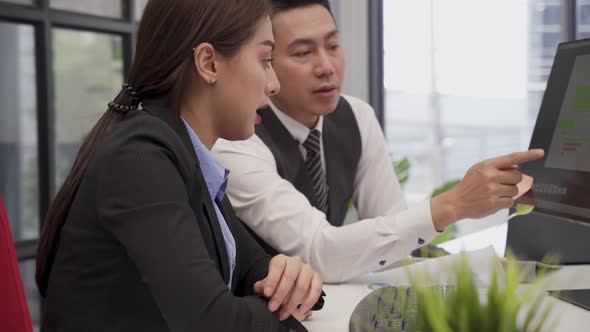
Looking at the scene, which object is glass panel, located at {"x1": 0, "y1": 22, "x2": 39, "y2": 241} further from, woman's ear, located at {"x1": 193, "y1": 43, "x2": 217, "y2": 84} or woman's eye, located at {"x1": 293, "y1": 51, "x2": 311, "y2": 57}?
woman's ear, located at {"x1": 193, "y1": 43, "x2": 217, "y2": 84}

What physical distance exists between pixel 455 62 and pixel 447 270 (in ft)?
15.8

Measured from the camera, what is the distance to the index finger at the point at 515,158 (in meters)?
1.32

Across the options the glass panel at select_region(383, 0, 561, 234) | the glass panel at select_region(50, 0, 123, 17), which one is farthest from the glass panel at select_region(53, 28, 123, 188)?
the glass panel at select_region(383, 0, 561, 234)

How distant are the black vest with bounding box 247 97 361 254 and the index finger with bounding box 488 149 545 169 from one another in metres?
0.58

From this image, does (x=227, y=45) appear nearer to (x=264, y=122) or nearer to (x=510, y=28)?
(x=264, y=122)

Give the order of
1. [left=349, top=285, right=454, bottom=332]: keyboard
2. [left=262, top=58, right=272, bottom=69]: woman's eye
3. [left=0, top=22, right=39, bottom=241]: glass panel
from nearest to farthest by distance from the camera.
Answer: [left=349, top=285, right=454, bottom=332]: keyboard, [left=262, top=58, right=272, bottom=69]: woman's eye, [left=0, top=22, right=39, bottom=241]: glass panel

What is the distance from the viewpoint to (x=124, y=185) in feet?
3.02

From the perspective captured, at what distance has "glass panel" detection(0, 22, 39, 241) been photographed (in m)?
2.30

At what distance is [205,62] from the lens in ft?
3.68

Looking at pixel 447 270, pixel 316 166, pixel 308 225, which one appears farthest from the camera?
pixel 316 166

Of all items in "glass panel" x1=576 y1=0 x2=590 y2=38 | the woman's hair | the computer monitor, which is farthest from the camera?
"glass panel" x1=576 y1=0 x2=590 y2=38

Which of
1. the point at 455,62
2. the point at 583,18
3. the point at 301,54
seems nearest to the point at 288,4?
the point at 301,54

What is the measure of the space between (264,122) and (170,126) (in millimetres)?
804

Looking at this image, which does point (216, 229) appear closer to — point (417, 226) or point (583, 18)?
point (417, 226)
